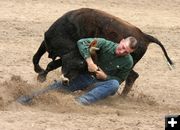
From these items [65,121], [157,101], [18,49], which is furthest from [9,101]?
[18,49]

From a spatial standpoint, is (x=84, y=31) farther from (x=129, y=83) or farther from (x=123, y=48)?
(x=129, y=83)

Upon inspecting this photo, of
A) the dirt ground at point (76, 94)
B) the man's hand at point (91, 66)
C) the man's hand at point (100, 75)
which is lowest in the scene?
the dirt ground at point (76, 94)

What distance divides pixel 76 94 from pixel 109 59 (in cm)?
71

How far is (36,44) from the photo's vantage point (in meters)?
12.6

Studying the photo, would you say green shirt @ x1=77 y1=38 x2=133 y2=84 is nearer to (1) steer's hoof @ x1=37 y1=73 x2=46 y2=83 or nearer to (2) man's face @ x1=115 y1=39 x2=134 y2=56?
(2) man's face @ x1=115 y1=39 x2=134 y2=56

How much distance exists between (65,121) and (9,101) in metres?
1.16

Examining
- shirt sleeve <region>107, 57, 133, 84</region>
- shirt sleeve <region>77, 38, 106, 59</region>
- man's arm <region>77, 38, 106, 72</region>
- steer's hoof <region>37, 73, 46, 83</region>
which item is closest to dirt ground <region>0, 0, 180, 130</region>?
steer's hoof <region>37, 73, 46, 83</region>

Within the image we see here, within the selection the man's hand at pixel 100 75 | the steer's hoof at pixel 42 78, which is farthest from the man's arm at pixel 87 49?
the steer's hoof at pixel 42 78

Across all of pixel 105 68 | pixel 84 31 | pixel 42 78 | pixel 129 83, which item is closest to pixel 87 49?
pixel 105 68

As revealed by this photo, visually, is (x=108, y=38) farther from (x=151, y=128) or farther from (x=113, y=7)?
(x=113, y=7)

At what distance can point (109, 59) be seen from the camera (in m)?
8.48

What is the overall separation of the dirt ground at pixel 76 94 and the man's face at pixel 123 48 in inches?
30.9

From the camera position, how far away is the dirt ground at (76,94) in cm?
731

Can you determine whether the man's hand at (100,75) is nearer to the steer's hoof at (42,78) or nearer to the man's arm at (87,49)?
the man's arm at (87,49)
